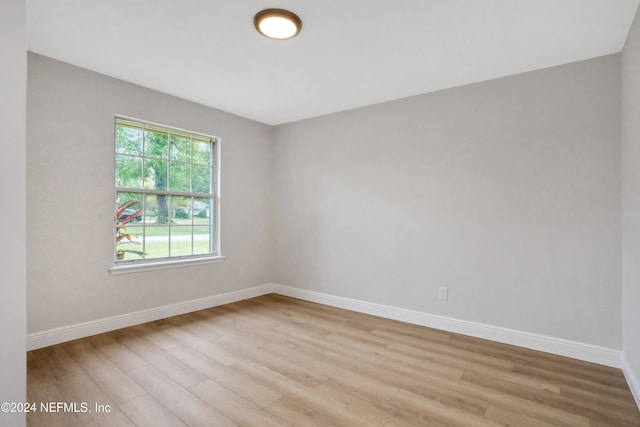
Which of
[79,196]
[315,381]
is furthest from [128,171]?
[315,381]

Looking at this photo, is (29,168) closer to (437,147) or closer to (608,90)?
(437,147)

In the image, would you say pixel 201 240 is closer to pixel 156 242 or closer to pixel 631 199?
pixel 156 242

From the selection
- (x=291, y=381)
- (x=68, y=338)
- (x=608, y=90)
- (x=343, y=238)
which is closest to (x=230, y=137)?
(x=343, y=238)

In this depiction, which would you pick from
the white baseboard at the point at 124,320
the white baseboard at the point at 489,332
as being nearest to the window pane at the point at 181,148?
the white baseboard at the point at 124,320

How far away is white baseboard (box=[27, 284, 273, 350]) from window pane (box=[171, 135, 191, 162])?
1.76 metres

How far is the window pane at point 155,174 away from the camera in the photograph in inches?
136

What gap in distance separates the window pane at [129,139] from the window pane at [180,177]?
42 centimetres

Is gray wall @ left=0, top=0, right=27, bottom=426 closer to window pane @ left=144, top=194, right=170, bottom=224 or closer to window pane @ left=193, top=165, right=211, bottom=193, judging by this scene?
window pane @ left=144, top=194, right=170, bottom=224

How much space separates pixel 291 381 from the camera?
2223 mm

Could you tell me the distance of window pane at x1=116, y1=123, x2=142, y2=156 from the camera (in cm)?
326

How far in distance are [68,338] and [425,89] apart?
4.27 m

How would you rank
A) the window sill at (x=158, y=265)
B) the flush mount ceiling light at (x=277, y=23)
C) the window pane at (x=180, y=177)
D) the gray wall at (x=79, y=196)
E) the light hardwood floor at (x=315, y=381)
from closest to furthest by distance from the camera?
1. the light hardwood floor at (x=315, y=381)
2. the flush mount ceiling light at (x=277, y=23)
3. the gray wall at (x=79, y=196)
4. the window sill at (x=158, y=265)
5. the window pane at (x=180, y=177)

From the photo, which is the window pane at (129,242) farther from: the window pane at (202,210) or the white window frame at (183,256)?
the window pane at (202,210)

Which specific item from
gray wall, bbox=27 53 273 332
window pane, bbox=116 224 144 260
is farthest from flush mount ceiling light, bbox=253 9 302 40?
window pane, bbox=116 224 144 260
